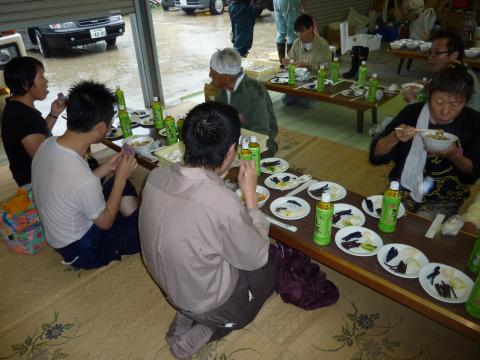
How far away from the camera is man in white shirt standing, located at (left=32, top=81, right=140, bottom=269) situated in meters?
1.88

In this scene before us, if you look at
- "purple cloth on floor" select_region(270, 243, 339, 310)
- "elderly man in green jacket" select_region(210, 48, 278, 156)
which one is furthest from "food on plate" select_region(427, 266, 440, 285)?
"elderly man in green jacket" select_region(210, 48, 278, 156)

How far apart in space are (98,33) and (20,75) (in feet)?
15.2

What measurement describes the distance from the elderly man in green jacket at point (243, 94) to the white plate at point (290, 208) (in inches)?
32.9

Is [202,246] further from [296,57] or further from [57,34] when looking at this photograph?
[57,34]

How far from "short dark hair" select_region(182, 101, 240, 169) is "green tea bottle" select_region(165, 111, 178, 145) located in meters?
1.17

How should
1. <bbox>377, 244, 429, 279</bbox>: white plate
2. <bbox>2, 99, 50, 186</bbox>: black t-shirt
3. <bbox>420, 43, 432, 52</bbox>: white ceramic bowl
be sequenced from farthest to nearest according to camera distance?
<bbox>420, 43, 432, 52</bbox>: white ceramic bowl
<bbox>2, 99, 50, 186</bbox>: black t-shirt
<bbox>377, 244, 429, 279</bbox>: white plate

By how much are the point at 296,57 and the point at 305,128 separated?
1114 millimetres

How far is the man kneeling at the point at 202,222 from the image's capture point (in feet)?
4.39

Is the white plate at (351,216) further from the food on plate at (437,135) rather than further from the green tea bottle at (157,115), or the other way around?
the green tea bottle at (157,115)

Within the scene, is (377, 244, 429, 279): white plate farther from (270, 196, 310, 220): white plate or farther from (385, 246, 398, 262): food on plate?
(270, 196, 310, 220): white plate

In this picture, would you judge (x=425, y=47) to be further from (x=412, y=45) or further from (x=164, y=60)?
(x=164, y=60)

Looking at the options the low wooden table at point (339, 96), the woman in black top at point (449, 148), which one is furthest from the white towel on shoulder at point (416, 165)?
the low wooden table at point (339, 96)

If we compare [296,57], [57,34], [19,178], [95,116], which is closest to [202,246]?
[95,116]

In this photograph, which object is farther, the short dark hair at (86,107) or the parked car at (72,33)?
the parked car at (72,33)
